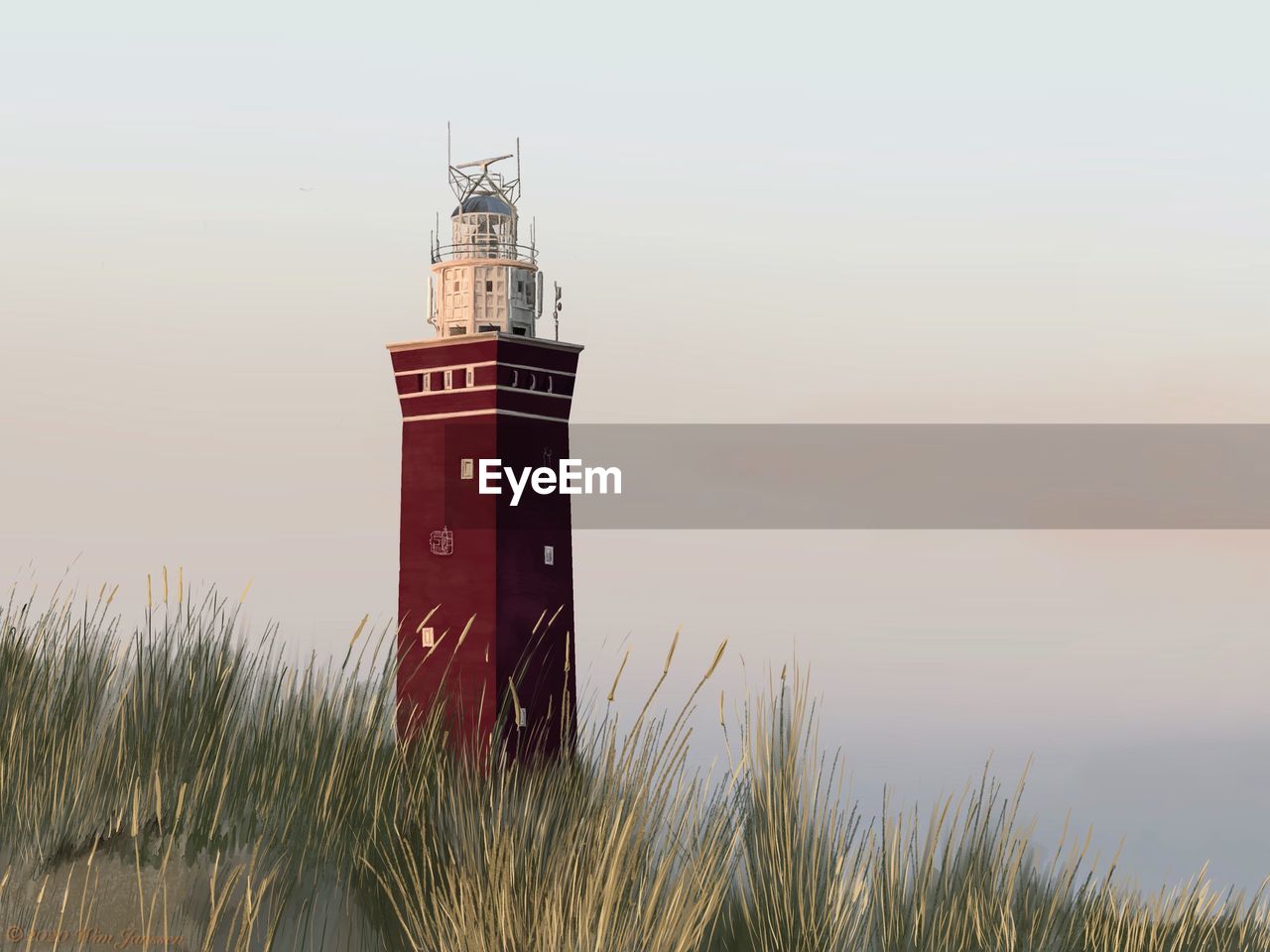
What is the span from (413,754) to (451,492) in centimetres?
1730

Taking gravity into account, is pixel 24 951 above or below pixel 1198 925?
above

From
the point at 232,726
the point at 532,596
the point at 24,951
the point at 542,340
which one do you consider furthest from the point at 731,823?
the point at 542,340

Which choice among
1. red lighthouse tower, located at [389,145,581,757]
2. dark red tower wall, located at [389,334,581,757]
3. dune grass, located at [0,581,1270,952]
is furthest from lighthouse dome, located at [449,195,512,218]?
dune grass, located at [0,581,1270,952]

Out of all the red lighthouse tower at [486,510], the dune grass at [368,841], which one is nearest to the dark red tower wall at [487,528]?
the red lighthouse tower at [486,510]

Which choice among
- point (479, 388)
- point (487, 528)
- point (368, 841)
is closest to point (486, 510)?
point (487, 528)

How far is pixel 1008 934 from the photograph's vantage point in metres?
10.6

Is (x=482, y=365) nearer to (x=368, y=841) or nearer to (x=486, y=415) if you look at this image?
(x=486, y=415)

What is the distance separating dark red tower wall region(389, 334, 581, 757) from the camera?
27703 mm

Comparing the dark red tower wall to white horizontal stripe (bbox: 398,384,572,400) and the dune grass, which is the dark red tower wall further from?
the dune grass

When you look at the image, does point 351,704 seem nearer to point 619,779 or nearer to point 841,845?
point 619,779

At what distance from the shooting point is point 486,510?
28.0 metres

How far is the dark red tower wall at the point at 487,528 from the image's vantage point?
1091 inches

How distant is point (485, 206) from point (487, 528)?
7.75m

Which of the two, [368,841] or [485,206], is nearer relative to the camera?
[368,841]
